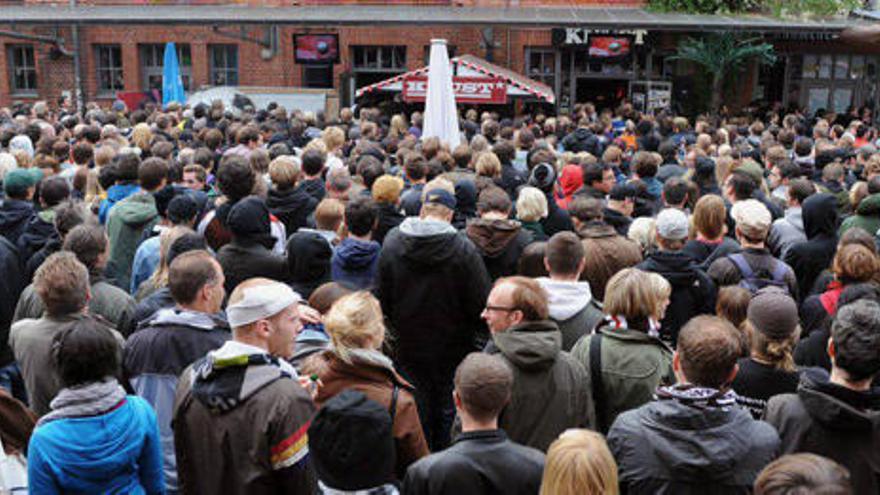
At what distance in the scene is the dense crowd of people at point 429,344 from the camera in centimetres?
314

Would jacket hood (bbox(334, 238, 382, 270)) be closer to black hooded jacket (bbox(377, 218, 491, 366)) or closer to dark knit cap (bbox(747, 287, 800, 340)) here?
black hooded jacket (bbox(377, 218, 491, 366))

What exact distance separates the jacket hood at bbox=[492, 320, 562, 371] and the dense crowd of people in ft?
0.04

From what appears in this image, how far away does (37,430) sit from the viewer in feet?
11.0

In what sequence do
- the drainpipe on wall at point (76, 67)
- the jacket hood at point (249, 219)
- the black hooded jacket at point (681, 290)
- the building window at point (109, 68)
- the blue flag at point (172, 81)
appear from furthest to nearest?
the building window at point (109, 68), the drainpipe on wall at point (76, 67), the blue flag at point (172, 81), the jacket hood at point (249, 219), the black hooded jacket at point (681, 290)

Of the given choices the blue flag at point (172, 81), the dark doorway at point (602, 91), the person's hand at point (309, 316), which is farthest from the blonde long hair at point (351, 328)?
the dark doorway at point (602, 91)

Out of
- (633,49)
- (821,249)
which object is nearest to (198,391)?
(821,249)

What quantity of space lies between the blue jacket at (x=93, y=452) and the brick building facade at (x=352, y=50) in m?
17.4

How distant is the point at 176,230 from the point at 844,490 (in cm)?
441

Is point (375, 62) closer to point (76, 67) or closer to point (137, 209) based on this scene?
point (76, 67)

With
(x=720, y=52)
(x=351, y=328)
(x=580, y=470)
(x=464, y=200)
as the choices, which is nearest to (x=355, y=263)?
(x=464, y=200)

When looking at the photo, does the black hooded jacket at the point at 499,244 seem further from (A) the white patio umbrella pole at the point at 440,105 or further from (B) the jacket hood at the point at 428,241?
(A) the white patio umbrella pole at the point at 440,105

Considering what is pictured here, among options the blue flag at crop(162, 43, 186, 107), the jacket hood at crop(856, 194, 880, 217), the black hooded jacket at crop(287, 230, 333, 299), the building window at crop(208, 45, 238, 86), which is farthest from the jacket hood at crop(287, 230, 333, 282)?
the building window at crop(208, 45, 238, 86)

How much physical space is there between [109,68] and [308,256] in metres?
22.8

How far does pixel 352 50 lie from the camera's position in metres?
24.2
